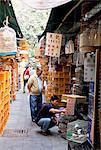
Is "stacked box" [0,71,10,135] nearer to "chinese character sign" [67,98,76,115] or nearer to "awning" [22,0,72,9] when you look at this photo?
"chinese character sign" [67,98,76,115]

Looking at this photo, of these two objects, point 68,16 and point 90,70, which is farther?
point 68,16

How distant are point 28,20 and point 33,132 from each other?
16.4 meters

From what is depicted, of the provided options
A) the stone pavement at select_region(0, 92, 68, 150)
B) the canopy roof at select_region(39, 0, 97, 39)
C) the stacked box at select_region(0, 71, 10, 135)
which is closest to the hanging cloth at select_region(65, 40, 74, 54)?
the canopy roof at select_region(39, 0, 97, 39)

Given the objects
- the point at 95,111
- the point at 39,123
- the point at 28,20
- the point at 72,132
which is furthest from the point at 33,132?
the point at 28,20

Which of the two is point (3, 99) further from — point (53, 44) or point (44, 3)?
point (44, 3)

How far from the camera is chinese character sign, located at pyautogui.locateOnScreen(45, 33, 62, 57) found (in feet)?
34.6

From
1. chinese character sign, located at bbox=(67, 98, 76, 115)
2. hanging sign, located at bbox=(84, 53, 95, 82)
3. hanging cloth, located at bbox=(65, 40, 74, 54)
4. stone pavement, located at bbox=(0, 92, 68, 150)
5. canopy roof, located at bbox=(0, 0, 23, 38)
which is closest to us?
hanging sign, located at bbox=(84, 53, 95, 82)

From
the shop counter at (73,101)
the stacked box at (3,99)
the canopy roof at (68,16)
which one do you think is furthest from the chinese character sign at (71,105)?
the stacked box at (3,99)

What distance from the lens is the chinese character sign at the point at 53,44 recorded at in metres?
10.6

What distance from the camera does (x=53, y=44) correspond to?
10625 mm

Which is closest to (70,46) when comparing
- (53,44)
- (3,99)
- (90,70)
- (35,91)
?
(53,44)

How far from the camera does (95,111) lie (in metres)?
5.79

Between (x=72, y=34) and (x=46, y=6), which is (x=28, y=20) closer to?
(x=72, y=34)

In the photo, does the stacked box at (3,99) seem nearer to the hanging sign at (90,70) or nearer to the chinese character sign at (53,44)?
the chinese character sign at (53,44)
